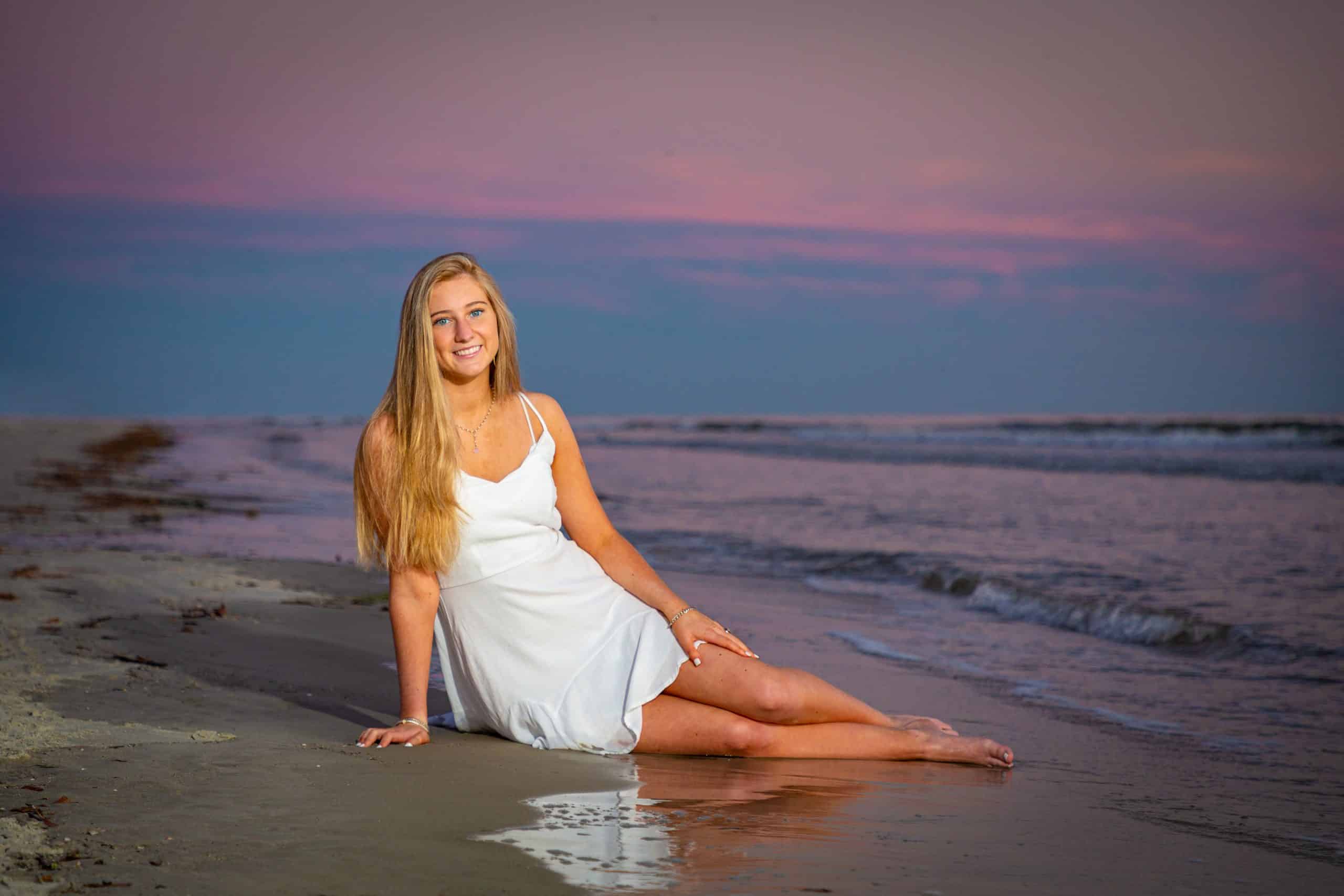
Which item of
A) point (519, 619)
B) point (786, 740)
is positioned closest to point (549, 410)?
point (519, 619)

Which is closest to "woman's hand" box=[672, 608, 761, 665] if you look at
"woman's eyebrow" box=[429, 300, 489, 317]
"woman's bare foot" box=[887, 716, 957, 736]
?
"woman's bare foot" box=[887, 716, 957, 736]

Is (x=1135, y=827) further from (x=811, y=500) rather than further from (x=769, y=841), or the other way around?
(x=811, y=500)

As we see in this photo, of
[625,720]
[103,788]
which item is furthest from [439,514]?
[103,788]

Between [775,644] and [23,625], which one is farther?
[775,644]

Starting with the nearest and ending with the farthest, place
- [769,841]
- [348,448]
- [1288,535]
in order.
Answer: [769,841] → [1288,535] → [348,448]

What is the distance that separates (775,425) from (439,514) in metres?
53.6

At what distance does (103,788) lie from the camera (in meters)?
2.92

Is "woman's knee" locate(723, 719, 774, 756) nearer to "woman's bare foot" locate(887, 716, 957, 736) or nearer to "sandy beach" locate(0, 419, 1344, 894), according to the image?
"sandy beach" locate(0, 419, 1344, 894)

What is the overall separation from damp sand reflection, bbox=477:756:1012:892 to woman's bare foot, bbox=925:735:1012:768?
3 cm

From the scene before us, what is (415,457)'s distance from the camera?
3775 mm

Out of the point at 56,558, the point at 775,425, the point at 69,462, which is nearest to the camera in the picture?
the point at 56,558

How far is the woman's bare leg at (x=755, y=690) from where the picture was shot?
12.6ft

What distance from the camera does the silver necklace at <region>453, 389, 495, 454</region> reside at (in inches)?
156

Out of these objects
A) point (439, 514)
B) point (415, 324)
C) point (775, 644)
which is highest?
point (415, 324)
